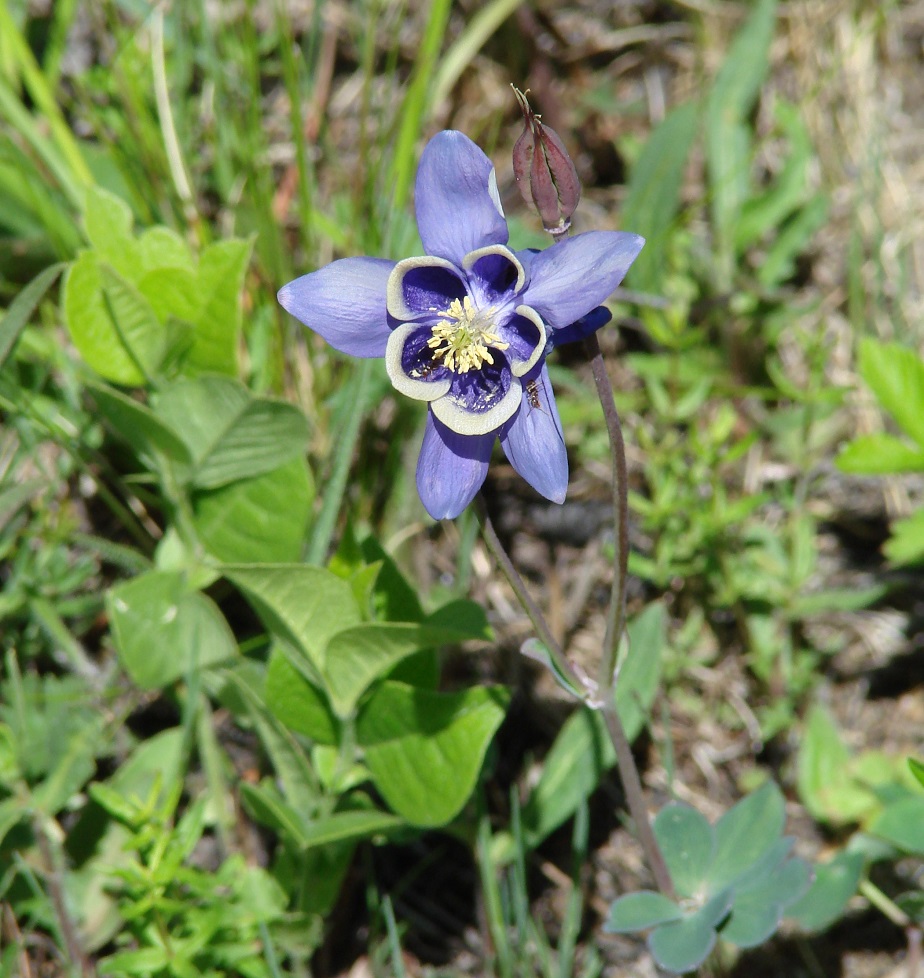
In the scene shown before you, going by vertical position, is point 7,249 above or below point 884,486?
above

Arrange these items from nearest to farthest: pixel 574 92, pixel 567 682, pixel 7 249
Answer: pixel 567 682 → pixel 7 249 → pixel 574 92

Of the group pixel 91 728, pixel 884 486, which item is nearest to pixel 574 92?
pixel 884 486

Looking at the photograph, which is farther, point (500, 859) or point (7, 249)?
point (7, 249)

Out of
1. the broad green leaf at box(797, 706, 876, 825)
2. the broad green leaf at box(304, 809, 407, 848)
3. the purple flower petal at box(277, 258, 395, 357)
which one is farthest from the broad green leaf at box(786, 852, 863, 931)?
the purple flower petal at box(277, 258, 395, 357)

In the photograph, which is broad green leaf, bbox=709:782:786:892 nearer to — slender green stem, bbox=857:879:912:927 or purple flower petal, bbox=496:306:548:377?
slender green stem, bbox=857:879:912:927

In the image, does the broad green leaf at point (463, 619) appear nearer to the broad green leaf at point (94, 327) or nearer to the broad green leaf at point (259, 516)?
the broad green leaf at point (259, 516)

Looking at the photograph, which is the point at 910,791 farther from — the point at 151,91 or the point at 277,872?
the point at 151,91
